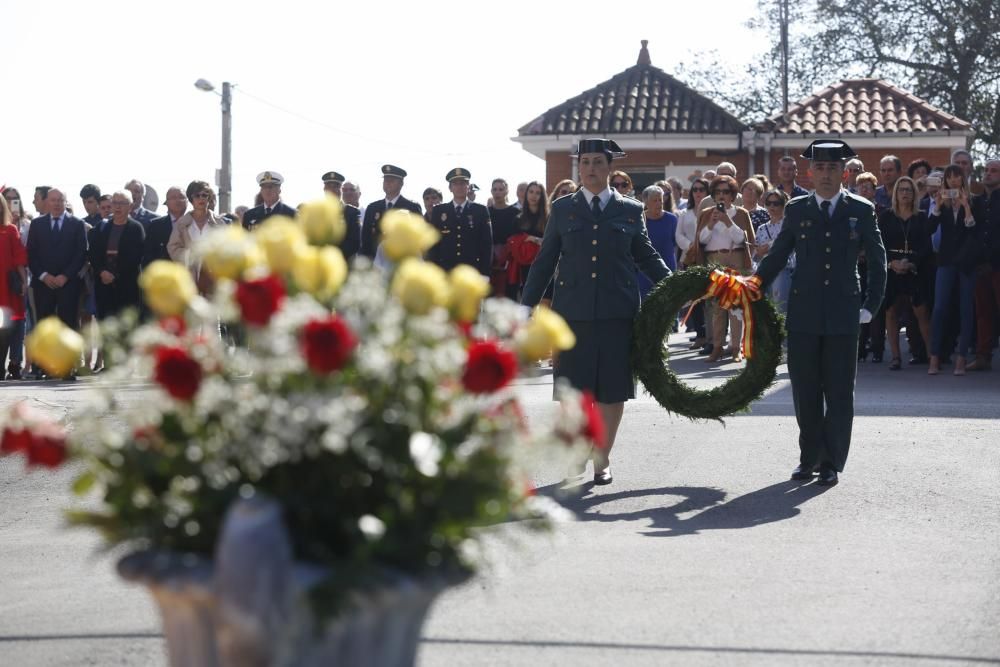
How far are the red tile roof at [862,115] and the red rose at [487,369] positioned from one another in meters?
29.7

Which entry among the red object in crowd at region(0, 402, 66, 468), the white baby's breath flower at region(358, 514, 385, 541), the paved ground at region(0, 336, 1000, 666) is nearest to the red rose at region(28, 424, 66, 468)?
the red object in crowd at region(0, 402, 66, 468)

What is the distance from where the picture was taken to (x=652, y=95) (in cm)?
3459

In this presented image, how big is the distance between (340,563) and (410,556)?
18 cm

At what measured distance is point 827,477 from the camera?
984cm

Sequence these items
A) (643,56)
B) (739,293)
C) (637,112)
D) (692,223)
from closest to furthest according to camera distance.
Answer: (739,293)
(692,223)
(637,112)
(643,56)

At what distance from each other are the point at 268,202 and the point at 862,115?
18971 mm

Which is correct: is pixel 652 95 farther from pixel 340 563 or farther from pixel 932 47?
pixel 340 563

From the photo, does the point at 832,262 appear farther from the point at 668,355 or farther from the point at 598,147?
the point at 598,147

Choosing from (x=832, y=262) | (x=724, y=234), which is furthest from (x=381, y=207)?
(x=832, y=262)

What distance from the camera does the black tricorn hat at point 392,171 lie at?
17812mm

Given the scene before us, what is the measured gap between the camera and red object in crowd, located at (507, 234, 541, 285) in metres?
17.8

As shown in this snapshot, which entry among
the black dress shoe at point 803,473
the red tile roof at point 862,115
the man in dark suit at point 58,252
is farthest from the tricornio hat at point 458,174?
the red tile roof at point 862,115

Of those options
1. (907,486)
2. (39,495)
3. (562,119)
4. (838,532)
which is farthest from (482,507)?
(562,119)

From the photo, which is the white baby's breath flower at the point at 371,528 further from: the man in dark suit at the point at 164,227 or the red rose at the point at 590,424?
the man in dark suit at the point at 164,227
